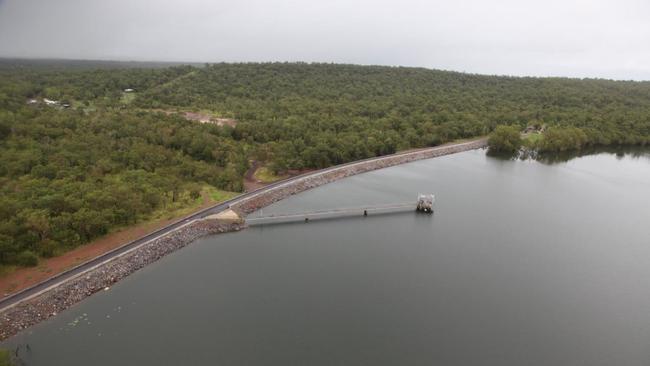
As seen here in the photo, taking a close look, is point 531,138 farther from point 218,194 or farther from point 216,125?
point 218,194

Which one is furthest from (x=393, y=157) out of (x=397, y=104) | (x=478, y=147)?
(x=397, y=104)

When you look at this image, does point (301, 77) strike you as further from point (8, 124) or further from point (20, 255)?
point (20, 255)

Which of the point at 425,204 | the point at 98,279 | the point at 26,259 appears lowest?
the point at 98,279

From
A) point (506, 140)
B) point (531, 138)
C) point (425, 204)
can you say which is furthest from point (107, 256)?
point (531, 138)

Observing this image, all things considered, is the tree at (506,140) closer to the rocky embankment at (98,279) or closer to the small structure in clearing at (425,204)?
the small structure in clearing at (425,204)

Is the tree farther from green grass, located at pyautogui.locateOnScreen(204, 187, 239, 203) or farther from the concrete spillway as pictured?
green grass, located at pyautogui.locateOnScreen(204, 187, 239, 203)

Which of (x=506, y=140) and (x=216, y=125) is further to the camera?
(x=506, y=140)

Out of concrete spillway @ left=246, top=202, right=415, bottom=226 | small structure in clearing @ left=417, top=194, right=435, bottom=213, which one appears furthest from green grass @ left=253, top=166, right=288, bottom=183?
small structure in clearing @ left=417, top=194, right=435, bottom=213

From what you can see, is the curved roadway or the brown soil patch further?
the brown soil patch
